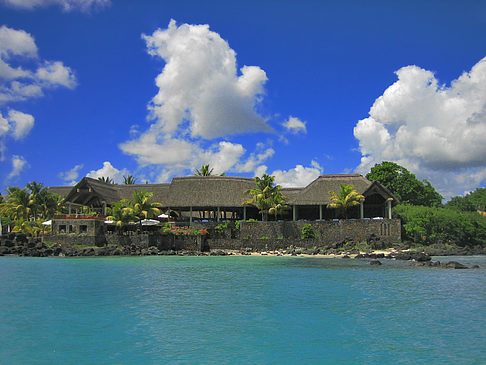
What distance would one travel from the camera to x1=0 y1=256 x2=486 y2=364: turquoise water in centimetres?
926

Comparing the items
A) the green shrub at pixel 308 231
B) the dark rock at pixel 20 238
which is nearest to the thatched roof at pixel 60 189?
the dark rock at pixel 20 238

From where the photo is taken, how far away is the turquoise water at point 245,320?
9258mm

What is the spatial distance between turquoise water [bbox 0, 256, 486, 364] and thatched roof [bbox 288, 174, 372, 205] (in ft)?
67.9

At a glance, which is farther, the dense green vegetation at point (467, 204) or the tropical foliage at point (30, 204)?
the dense green vegetation at point (467, 204)

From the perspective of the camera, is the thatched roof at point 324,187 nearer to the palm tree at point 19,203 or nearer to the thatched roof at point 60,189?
the palm tree at point 19,203

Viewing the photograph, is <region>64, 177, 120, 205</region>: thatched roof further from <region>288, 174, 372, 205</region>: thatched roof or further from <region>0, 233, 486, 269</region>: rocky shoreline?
<region>288, 174, 372, 205</region>: thatched roof

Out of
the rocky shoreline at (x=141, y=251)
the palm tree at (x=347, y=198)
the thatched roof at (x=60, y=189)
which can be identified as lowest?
the rocky shoreline at (x=141, y=251)

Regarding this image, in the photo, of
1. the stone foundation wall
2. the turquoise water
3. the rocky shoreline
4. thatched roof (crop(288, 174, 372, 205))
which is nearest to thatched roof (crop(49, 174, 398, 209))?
thatched roof (crop(288, 174, 372, 205))

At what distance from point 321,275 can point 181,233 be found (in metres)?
21.4

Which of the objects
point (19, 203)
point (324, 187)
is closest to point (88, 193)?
point (19, 203)

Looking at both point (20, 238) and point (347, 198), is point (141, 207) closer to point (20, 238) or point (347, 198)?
point (20, 238)

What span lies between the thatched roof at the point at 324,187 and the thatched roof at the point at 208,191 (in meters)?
6.00

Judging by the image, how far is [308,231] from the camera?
40094 mm

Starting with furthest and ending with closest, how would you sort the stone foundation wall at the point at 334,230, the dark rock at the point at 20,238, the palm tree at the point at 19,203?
the palm tree at the point at 19,203
the dark rock at the point at 20,238
the stone foundation wall at the point at 334,230
